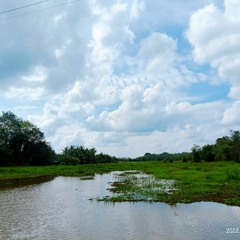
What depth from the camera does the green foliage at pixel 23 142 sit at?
78.0 meters

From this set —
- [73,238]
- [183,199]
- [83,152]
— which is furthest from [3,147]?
[73,238]

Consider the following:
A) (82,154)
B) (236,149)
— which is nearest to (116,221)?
(236,149)

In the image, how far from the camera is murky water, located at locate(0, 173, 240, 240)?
13070mm

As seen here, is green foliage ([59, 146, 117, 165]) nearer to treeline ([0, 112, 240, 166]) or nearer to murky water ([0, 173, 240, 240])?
treeline ([0, 112, 240, 166])

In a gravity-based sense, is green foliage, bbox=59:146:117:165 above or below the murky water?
above

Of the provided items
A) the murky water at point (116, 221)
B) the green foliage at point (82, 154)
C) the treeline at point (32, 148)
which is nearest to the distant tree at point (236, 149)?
the treeline at point (32, 148)

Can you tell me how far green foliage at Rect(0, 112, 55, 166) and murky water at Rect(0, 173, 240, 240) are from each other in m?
58.3

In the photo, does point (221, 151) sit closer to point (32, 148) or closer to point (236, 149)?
point (236, 149)

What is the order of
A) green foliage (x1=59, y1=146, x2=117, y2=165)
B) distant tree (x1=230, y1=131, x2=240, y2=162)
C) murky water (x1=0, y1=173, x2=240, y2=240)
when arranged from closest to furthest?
1. murky water (x1=0, y1=173, x2=240, y2=240)
2. distant tree (x1=230, y1=131, x2=240, y2=162)
3. green foliage (x1=59, y1=146, x2=117, y2=165)

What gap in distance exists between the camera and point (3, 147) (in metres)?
68.7

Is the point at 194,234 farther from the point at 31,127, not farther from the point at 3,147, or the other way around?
the point at 31,127

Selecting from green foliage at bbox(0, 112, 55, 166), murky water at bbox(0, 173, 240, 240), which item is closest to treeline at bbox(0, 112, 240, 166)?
green foliage at bbox(0, 112, 55, 166)

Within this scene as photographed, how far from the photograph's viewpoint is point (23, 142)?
79625mm

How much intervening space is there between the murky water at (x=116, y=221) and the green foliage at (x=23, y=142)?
5832 centimetres
